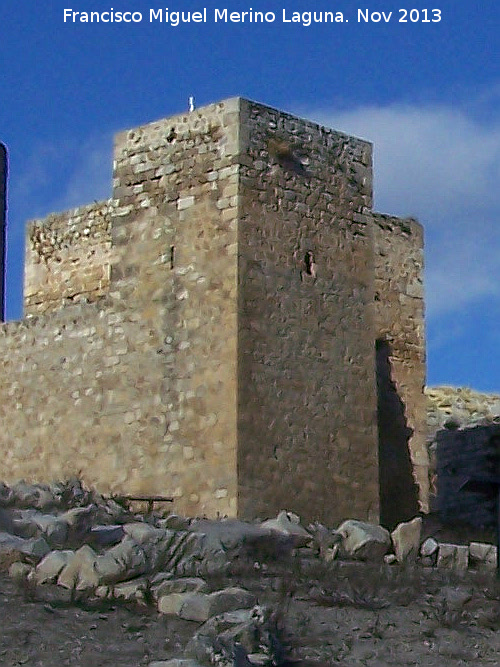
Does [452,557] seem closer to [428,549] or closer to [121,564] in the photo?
[428,549]

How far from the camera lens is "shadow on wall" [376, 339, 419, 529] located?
19031 millimetres

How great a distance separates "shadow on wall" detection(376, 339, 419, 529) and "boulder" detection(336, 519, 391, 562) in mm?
4828

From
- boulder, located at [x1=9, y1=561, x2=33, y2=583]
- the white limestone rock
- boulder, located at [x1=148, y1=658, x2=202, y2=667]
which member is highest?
the white limestone rock

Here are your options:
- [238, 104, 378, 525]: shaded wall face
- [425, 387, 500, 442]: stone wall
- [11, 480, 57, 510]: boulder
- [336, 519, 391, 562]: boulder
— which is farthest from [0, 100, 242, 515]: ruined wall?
[425, 387, 500, 442]: stone wall

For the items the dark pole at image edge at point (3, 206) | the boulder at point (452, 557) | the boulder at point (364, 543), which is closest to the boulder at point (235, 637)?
the boulder at point (364, 543)

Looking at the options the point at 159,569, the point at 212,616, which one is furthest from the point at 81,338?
the point at 212,616

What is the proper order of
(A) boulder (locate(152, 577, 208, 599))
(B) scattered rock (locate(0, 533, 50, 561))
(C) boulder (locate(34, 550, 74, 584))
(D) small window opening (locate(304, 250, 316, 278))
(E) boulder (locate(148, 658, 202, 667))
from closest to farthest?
(E) boulder (locate(148, 658, 202, 667))
(A) boulder (locate(152, 577, 208, 599))
(C) boulder (locate(34, 550, 74, 584))
(B) scattered rock (locate(0, 533, 50, 561))
(D) small window opening (locate(304, 250, 316, 278))

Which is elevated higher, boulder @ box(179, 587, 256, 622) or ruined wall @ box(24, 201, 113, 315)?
ruined wall @ box(24, 201, 113, 315)

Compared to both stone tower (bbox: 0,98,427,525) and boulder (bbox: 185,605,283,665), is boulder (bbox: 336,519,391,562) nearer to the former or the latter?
stone tower (bbox: 0,98,427,525)

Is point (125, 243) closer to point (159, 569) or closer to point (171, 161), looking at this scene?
point (171, 161)

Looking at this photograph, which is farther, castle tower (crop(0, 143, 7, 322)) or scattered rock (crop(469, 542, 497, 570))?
castle tower (crop(0, 143, 7, 322))

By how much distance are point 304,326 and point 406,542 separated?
11.7 ft

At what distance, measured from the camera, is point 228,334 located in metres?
16.1

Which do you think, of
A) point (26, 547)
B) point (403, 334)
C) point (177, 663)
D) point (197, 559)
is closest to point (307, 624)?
point (197, 559)
